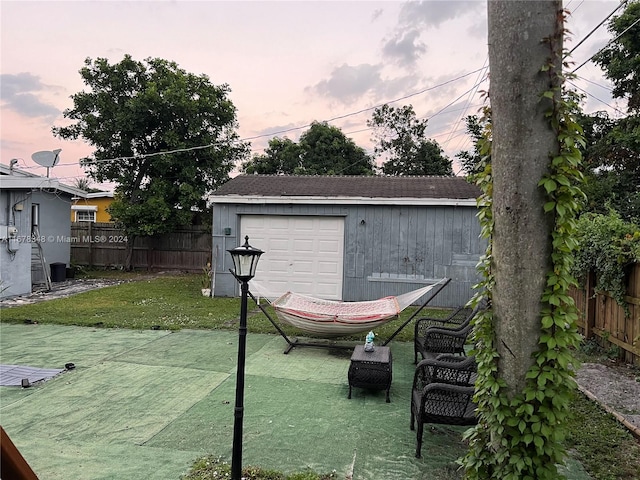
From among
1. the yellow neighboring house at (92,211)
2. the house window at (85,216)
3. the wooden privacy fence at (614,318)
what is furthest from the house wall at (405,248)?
the house window at (85,216)

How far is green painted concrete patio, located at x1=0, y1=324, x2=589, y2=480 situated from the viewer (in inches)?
115

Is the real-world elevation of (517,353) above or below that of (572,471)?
above

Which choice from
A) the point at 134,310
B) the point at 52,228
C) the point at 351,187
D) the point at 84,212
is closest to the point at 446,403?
the point at 134,310

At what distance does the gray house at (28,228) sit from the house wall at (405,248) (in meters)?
4.80

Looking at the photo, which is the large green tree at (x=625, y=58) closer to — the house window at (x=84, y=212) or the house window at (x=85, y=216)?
the house window at (x=84, y=212)

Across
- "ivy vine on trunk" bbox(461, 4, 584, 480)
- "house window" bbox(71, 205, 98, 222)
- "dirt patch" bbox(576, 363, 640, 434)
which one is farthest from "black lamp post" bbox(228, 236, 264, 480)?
"house window" bbox(71, 205, 98, 222)

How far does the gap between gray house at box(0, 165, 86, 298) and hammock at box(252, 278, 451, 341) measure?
589 centimetres

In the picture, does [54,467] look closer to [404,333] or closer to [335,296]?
[404,333]

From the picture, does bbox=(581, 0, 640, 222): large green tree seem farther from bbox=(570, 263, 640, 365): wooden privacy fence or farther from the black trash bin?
the black trash bin

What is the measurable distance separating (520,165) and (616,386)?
3.88 metres

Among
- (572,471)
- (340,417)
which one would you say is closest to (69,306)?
(340,417)

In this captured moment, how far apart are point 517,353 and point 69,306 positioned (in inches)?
344

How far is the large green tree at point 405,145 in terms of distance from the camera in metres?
22.2

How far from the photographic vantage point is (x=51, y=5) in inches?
199
